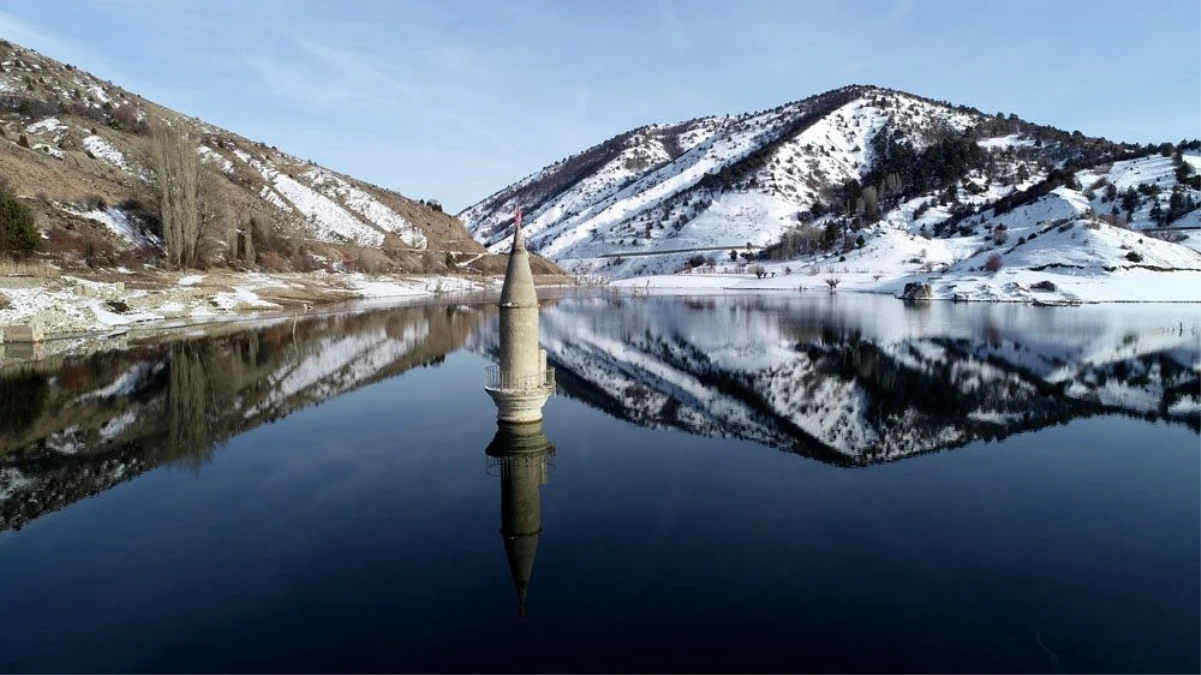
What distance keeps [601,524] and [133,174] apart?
4137 inches

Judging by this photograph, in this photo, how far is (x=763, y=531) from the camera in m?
15.3

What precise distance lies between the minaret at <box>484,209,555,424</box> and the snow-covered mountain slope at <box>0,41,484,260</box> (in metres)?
72.8

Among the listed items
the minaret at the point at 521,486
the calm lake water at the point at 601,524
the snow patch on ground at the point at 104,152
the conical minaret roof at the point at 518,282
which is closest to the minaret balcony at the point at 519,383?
the minaret at the point at 521,486

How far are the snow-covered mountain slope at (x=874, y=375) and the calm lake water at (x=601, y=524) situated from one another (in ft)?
1.00

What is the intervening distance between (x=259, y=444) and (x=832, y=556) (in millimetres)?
18081

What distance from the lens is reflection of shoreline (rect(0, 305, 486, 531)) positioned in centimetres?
1930

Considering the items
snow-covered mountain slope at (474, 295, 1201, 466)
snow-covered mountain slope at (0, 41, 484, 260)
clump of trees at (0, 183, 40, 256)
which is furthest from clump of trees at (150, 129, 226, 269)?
snow-covered mountain slope at (474, 295, 1201, 466)

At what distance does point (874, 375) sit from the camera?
1400 inches

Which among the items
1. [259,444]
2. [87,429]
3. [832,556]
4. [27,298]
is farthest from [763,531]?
[27,298]

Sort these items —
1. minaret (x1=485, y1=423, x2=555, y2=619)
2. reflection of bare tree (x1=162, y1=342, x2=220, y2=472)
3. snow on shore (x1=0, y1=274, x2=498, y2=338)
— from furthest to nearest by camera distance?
snow on shore (x1=0, y1=274, x2=498, y2=338), reflection of bare tree (x1=162, y1=342, x2=220, y2=472), minaret (x1=485, y1=423, x2=555, y2=619)

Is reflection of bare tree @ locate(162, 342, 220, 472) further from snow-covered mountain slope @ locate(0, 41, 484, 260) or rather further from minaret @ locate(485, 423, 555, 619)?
snow-covered mountain slope @ locate(0, 41, 484, 260)

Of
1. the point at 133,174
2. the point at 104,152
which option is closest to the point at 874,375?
the point at 133,174

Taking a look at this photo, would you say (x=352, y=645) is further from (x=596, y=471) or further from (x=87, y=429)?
(x=87, y=429)

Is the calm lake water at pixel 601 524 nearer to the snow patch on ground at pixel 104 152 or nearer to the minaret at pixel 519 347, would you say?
the minaret at pixel 519 347
